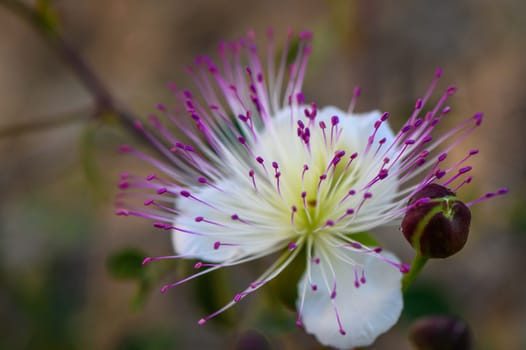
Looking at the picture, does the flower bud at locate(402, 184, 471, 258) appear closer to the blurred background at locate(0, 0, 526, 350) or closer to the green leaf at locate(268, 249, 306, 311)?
the green leaf at locate(268, 249, 306, 311)

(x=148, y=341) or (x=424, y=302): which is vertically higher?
(x=148, y=341)

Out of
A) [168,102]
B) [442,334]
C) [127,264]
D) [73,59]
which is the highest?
[168,102]

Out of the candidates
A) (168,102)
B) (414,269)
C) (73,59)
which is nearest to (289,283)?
(414,269)

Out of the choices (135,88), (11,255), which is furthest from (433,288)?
(135,88)

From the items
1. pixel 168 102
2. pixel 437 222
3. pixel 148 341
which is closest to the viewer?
pixel 437 222

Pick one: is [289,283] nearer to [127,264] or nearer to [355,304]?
[355,304]

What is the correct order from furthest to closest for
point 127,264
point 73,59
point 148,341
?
point 148,341
point 73,59
point 127,264

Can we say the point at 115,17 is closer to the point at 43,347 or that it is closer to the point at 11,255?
the point at 11,255

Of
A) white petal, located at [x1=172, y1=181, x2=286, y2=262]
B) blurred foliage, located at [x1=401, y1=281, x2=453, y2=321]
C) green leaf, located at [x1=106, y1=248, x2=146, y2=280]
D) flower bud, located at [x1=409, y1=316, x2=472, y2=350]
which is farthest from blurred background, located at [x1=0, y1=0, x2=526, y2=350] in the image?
flower bud, located at [x1=409, y1=316, x2=472, y2=350]
